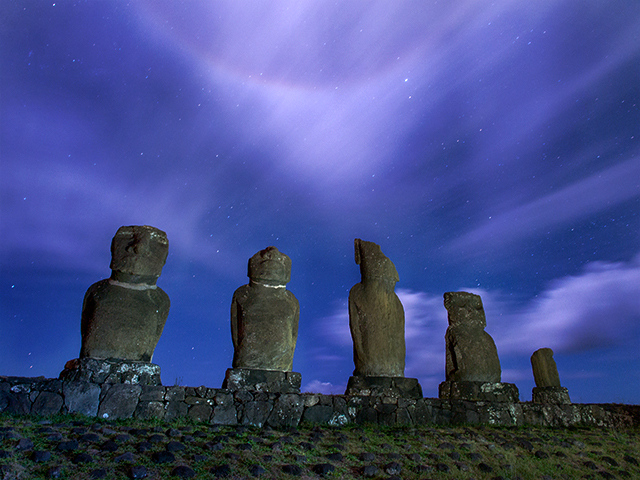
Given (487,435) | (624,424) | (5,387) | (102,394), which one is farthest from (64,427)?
(624,424)

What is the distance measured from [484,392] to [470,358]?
2.44ft

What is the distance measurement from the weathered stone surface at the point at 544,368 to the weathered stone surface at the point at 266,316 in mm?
7406

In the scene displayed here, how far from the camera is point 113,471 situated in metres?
4.25

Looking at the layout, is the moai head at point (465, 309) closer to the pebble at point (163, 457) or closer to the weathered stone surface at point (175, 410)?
the weathered stone surface at point (175, 410)

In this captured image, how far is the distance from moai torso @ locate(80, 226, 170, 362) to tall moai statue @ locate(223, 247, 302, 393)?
144 cm

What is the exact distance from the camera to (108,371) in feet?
23.6

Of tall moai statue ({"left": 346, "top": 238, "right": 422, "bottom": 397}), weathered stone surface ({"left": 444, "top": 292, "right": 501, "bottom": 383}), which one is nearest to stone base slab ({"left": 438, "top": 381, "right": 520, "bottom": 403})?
weathered stone surface ({"left": 444, "top": 292, "right": 501, "bottom": 383})

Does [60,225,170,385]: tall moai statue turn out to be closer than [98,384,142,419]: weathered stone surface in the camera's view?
No

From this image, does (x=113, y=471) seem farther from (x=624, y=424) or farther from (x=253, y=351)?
(x=624, y=424)

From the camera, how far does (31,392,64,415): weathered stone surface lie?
20.9 ft

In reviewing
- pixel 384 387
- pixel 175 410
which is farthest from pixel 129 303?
pixel 384 387

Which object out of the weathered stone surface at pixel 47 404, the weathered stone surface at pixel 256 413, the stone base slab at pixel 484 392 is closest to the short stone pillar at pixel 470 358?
the stone base slab at pixel 484 392

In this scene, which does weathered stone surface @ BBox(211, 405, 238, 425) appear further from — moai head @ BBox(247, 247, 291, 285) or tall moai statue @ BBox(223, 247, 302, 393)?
moai head @ BBox(247, 247, 291, 285)

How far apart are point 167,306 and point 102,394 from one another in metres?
2.05
